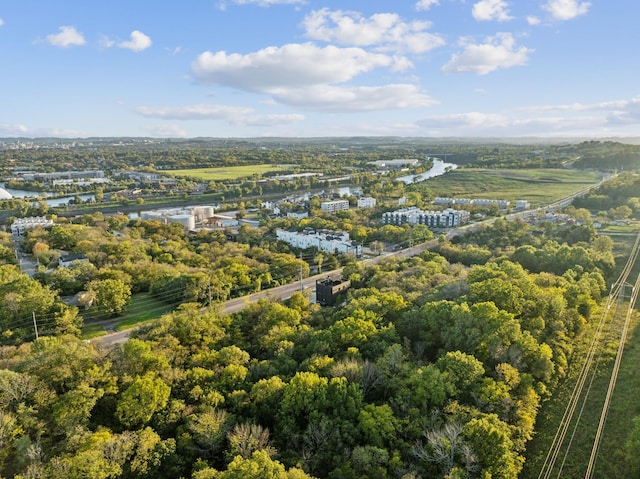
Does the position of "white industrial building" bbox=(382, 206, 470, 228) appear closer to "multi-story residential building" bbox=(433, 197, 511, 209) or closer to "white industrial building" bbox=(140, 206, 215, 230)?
"multi-story residential building" bbox=(433, 197, 511, 209)

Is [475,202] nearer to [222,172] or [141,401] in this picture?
[141,401]

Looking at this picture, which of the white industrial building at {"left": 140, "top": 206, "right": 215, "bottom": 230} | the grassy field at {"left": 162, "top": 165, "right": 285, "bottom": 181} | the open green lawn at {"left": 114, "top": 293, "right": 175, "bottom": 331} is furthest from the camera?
the grassy field at {"left": 162, "top": 165, "right": 285, "bottom": 181}

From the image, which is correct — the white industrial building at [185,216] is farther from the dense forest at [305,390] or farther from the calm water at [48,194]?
the dense forest at [305,390]

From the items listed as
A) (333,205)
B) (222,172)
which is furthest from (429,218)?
(222,172)

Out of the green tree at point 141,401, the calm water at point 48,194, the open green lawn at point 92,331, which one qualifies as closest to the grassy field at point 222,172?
the calm water at point 48,194

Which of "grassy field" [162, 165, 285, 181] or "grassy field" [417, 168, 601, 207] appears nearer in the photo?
"grassy field" [417, 168, 601, 207]

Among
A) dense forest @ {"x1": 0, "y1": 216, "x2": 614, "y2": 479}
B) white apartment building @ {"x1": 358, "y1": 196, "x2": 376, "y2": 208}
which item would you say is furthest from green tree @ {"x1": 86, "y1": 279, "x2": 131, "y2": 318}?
white apartment building @ {"x1": 358, "y1": 196, "x2": 376, "y2": 208}
